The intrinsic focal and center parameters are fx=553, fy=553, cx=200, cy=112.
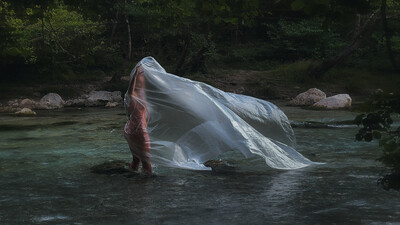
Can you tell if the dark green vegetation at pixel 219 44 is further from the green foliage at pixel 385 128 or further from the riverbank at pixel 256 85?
the green foliage at pixel 385 128

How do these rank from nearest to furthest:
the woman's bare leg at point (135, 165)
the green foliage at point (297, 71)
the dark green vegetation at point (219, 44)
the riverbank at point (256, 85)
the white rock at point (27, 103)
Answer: the woman's bare leg at point (135, 165)
the white rock at point (27, 103)
the dark green vegetation at point (219, 44)
the riverbank at point (256, 85)
the green foliage at point (297, 71)

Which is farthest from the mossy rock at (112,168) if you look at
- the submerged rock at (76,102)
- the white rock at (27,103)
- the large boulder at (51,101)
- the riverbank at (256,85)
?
the riverbank at (256,85)

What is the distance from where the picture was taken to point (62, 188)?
6.12m

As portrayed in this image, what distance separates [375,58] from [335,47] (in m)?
1.96

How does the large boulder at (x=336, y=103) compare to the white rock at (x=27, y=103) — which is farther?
the white rock at (x=27, y=103)

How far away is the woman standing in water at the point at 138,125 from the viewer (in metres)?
6.51

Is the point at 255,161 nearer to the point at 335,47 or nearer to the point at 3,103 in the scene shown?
the point at 3,103

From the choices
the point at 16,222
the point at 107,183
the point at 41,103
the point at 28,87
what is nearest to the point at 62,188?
the point at 107,183

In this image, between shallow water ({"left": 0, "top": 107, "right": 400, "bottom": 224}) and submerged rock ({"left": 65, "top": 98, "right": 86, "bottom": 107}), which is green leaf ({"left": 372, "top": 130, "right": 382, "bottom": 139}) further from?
submerged rock ({"left": 65, "top": 98, "right": 86, "bottom": 107})

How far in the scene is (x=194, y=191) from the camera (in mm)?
5805

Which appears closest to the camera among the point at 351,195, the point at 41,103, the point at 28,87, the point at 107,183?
the point at 351,195

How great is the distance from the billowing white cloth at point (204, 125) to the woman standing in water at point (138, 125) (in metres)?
0.07

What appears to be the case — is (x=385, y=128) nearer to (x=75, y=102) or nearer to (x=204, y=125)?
(x=204, y=125)

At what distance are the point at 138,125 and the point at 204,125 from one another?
2.59 feet
